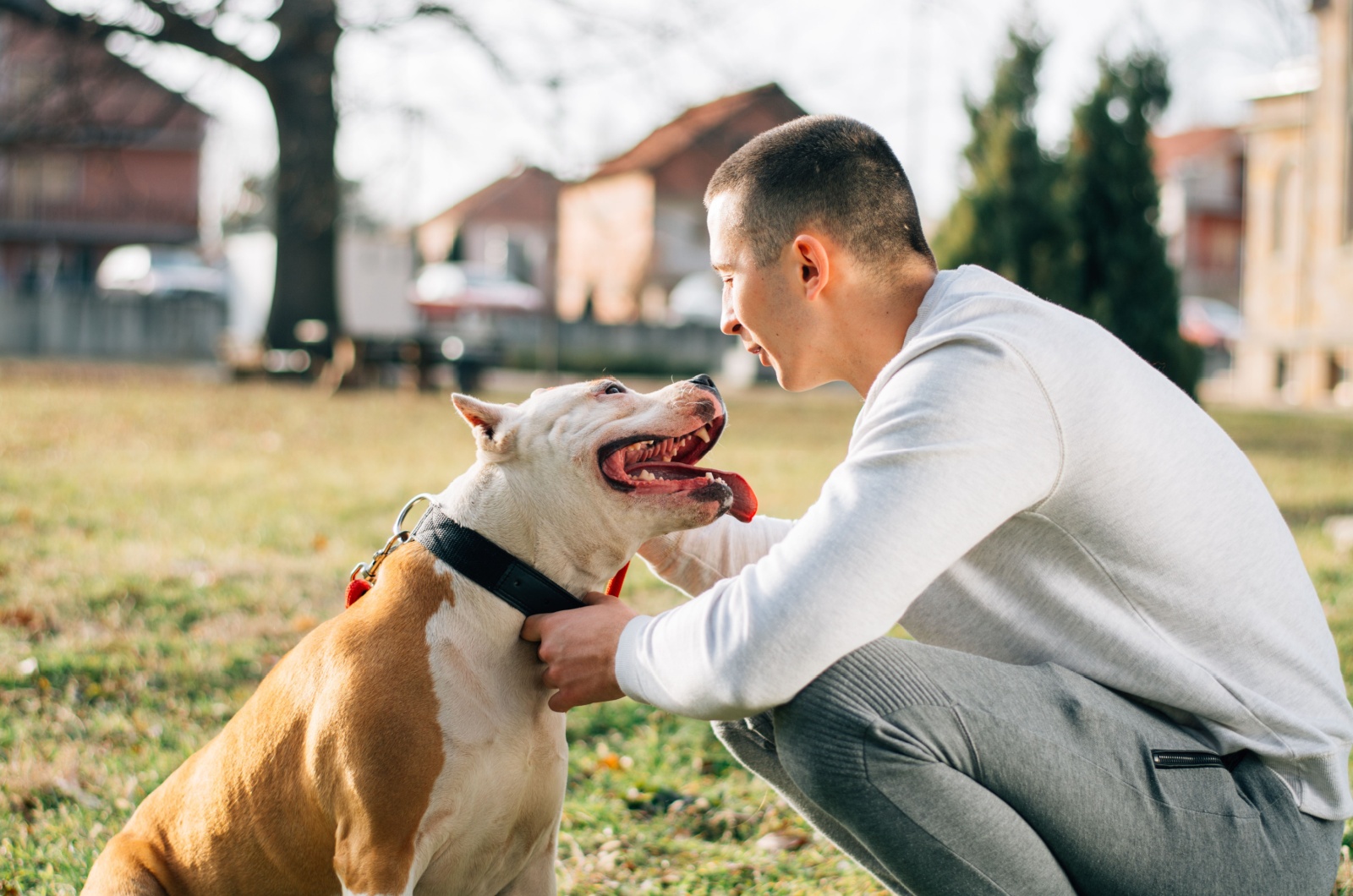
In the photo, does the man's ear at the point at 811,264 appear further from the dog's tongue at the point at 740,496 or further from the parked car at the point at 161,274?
the parked car at the point at 161,274

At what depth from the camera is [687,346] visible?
2645 cm

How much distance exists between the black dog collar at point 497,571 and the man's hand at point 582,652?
0.07 metres

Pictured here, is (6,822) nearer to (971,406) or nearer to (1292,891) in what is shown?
(971,406)

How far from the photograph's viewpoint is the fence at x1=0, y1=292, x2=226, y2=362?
82.9 ft

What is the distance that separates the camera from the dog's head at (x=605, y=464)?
2.56 meters

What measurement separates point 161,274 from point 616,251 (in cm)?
1456

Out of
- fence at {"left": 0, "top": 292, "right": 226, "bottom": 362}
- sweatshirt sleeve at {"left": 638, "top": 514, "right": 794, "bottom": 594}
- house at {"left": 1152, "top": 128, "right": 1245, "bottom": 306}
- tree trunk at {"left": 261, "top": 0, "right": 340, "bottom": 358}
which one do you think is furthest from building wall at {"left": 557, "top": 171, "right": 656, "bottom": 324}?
sweatshirt sleeve at {"left": 638, "top": 514, "right": 794, "bottom": 594}

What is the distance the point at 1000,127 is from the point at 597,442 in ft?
46.5

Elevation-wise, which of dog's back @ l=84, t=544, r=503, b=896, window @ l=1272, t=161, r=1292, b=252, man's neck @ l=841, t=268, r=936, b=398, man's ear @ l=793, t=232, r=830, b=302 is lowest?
dog's back @ l=84, t=544, r=503, b=896

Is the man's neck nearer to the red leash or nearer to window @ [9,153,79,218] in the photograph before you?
the red leash

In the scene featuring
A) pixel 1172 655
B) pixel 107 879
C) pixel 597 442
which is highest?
pixel 597 442

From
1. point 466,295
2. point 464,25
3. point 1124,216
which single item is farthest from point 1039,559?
point 466,295

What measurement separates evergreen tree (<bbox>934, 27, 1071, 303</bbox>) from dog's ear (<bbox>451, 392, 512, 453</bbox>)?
13180 mm

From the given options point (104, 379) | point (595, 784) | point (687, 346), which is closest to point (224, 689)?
point (595, 784)
